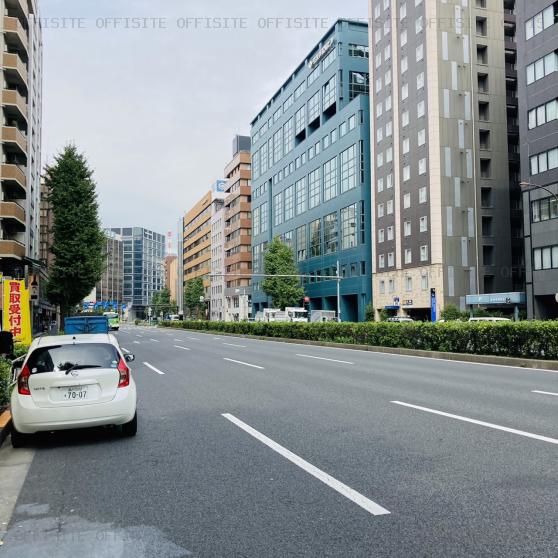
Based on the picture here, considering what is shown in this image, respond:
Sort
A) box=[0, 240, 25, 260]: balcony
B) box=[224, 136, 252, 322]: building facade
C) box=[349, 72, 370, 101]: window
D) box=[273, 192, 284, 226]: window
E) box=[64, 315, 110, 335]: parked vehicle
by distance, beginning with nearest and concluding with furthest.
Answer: box=[64, 315, 110, 335]: parked vehicle → box=[0, 240, 25, 260]: balcony → box=[349, 72, 370, 101]: window → box=[273, 192, 284, 226]: window → box=[224, 136, 252, 322]: building facade

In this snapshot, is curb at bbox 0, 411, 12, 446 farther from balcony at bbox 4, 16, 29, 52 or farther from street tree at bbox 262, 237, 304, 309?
street tree at bbox 262, 237, 304, 309

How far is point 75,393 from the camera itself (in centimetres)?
668

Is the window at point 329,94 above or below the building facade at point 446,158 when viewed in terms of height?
above

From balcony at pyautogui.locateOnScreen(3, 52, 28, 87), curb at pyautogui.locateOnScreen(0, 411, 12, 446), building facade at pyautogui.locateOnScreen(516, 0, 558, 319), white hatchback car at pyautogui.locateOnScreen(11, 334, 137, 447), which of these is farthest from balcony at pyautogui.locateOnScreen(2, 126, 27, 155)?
building facade at pyautogui.locateOnScreen(516, 0, 558, 319)

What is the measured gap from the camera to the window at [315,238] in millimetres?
73375

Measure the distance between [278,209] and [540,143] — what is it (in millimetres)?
50160

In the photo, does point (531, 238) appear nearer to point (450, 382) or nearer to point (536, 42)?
point (536, 42)

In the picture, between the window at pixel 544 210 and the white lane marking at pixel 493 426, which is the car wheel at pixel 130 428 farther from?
the window at pixel 544 210

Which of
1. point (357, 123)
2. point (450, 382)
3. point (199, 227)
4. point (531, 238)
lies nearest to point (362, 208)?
point (357, 123)

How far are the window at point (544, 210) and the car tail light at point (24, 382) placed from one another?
1715 inches

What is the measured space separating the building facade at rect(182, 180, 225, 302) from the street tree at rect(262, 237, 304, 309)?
41.1 metres

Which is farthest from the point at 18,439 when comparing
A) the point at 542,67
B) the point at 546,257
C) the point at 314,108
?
the point at 314,108

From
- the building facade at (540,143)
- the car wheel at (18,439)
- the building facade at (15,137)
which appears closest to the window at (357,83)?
the building facade at (540,143)

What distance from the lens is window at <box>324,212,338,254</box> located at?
6912cm
